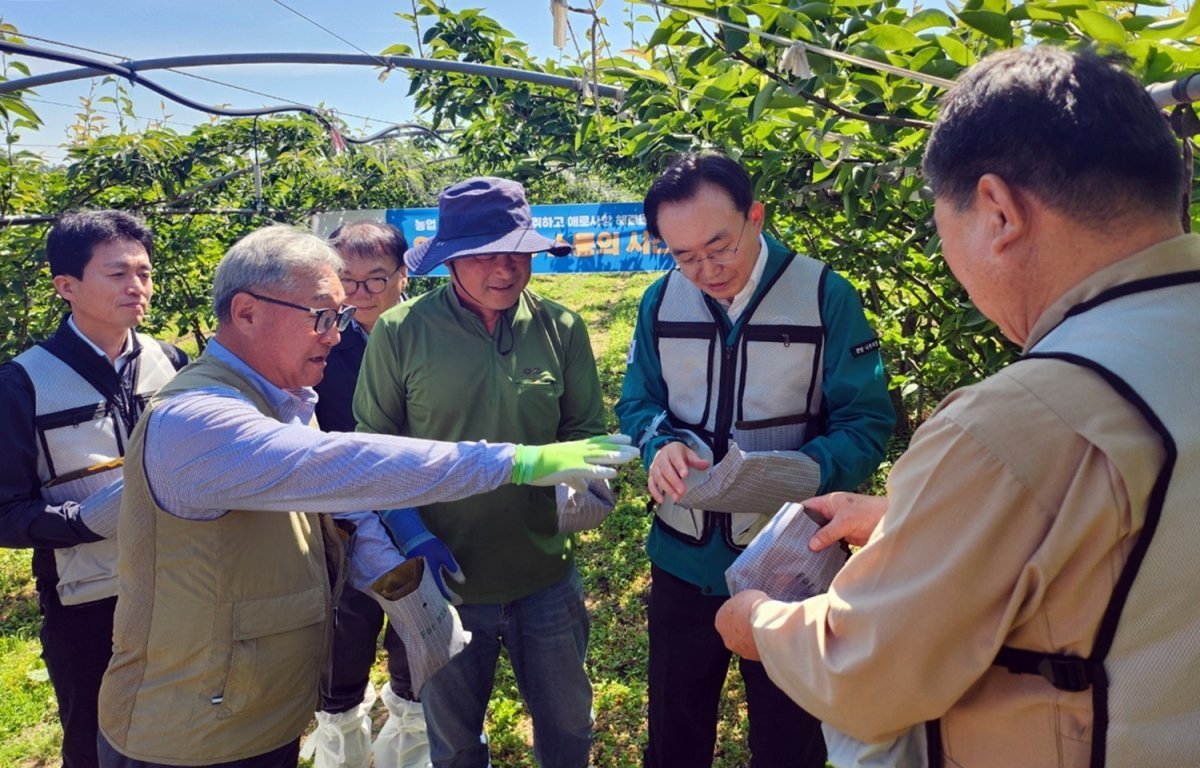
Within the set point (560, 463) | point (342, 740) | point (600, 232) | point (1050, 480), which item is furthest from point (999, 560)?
point (600, 232)

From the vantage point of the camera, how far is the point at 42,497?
7.18ft

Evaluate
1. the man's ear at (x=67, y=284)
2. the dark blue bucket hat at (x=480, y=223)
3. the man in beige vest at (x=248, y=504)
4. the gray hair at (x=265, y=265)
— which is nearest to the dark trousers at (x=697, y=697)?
the man in beige vest at (x=248, y=504)

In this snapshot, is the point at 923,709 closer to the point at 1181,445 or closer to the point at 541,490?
the point at 1181,445

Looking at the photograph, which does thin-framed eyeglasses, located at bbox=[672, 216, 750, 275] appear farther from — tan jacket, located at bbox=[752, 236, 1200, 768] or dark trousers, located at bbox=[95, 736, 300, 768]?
dark trousers, located at bbox=[95, 736, 300, 768]

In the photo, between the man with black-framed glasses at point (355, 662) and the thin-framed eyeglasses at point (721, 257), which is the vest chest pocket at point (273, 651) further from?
the thin-framed eyeglasses at point (721, 257)

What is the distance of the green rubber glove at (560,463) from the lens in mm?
1554

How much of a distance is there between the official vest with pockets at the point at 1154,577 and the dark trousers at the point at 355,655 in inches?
92.9

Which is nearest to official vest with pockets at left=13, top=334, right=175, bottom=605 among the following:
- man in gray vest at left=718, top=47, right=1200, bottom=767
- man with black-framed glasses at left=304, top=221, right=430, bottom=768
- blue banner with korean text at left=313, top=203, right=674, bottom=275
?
man with black-framed glasses at left=304, top=221, right=430, bottom=768

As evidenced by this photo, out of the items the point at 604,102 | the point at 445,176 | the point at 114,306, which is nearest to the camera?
the point at 114,306

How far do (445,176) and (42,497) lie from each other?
35.9 feet

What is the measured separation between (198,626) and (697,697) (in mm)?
1337

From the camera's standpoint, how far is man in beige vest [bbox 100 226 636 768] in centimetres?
143

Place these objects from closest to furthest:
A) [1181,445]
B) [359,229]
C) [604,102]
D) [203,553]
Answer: [1181,445] < [203,553] < [359,229] < [604,102]

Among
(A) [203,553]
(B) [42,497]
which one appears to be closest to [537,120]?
(B) [42,497]
